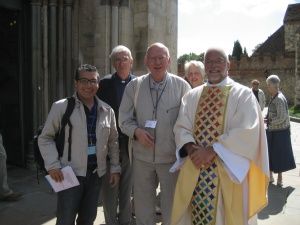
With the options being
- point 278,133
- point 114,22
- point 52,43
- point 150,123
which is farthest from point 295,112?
point 150,123

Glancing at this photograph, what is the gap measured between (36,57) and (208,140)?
151 inches

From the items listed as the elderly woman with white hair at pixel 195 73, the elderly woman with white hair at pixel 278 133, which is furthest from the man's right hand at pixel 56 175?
the elderly woman with white hair at pixel 278 133

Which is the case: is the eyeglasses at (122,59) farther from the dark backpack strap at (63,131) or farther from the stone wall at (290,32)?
the stone wall at (290,32)

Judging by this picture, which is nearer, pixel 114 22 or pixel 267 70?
pixel 114 22

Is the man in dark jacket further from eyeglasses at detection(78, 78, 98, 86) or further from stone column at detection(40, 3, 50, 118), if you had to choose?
stone column at detection(40, 3, 50, 118)

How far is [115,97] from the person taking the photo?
3803 millimetres

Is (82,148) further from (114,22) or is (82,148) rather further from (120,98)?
(114,22)

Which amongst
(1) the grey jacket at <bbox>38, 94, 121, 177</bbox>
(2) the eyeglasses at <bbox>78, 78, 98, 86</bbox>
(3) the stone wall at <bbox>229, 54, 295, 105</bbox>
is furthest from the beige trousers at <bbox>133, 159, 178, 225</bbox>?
(3) the stone wall at <bbox>229, 54, 295, 105</bbox>

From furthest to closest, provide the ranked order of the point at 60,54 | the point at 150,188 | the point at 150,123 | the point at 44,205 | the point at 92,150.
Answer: the point at 60,54 < the point at 44,205 < the point at 150,188 < the point at 150,123 < the point at 92,150

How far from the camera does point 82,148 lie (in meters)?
2.92

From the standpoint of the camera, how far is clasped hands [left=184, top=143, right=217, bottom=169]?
2795 millimetres

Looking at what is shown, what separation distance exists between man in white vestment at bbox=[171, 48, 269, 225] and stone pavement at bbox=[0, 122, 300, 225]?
150cm

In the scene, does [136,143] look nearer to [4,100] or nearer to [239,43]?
[4,100]

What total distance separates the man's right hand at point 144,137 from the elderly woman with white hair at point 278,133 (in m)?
3.41
